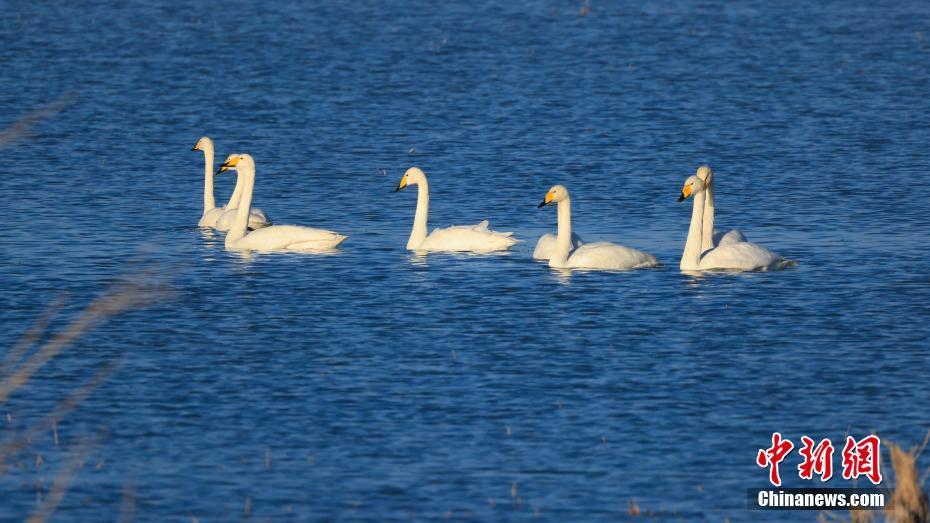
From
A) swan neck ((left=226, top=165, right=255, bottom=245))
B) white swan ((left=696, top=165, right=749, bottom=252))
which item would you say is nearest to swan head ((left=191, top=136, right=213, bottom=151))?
swan neck ((left=226, top=165, right=255, bottom=245))

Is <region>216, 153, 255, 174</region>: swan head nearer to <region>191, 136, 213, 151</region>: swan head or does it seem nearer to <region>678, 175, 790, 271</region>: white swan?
<region>191, 136, 213, 151</region>: swan head

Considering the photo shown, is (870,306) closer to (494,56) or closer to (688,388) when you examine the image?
(688,388)

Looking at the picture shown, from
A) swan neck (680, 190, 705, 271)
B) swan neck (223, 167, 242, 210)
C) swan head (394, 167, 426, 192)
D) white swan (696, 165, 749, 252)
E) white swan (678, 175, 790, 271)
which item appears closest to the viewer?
white swan (678, 175, 790, 271)

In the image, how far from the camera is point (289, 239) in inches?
898

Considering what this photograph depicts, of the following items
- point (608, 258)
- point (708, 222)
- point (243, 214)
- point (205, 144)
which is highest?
point (205, 144)

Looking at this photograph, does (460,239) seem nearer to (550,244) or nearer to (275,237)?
(550,244)

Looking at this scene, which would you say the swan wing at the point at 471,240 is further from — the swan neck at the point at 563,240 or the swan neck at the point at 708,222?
the swan neck at the point at 708,222

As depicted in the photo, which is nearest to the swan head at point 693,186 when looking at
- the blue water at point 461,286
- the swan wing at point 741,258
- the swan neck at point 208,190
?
the blue water at point 461,286

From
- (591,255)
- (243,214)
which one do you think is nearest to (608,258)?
(591,255)

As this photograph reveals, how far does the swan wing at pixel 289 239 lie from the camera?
22531 mm

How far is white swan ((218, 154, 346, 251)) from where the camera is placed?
888 inches

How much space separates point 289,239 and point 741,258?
539cm

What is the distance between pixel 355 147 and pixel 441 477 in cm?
2082

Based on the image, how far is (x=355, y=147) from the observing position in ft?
109
